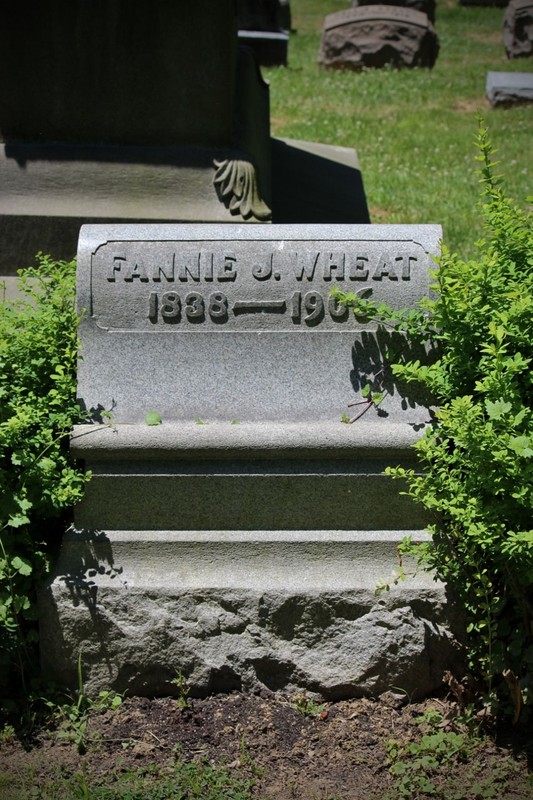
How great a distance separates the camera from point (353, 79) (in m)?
12.0

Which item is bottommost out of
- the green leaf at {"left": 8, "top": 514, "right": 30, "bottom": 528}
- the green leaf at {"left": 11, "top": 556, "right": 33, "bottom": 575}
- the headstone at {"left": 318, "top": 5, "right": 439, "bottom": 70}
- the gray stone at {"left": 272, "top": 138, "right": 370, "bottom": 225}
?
the green leaf at {"left": 11, "top": 556, "right": 33, "bottom": 575}

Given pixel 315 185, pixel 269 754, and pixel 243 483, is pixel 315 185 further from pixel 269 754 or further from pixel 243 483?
pixel 269 754

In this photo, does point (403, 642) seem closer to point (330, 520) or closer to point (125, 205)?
point (330, 520)

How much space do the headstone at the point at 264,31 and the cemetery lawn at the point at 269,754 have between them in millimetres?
10628

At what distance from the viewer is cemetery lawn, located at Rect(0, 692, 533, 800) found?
10.00 feet

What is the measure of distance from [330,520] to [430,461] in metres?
0.42

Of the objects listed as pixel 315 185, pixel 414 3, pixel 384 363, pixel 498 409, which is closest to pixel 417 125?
pixel 315 185

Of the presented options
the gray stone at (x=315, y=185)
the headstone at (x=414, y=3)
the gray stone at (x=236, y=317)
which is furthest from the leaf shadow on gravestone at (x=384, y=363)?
the headstone at (x=414, y=3)

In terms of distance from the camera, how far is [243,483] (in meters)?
3.32

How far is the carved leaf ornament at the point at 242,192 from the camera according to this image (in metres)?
5.00

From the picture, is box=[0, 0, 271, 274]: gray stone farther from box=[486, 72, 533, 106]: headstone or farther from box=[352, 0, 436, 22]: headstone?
box=[352, 0, 436, 22]: headstone


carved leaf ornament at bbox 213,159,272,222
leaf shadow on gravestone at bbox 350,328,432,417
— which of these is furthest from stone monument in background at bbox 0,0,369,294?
leaf shadow on gravestone at bbox 350,328,432,417

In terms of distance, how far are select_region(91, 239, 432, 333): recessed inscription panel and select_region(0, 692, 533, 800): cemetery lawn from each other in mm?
1368

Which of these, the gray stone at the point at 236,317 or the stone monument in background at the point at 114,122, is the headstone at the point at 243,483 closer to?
the gray stone at the point at 236,317
